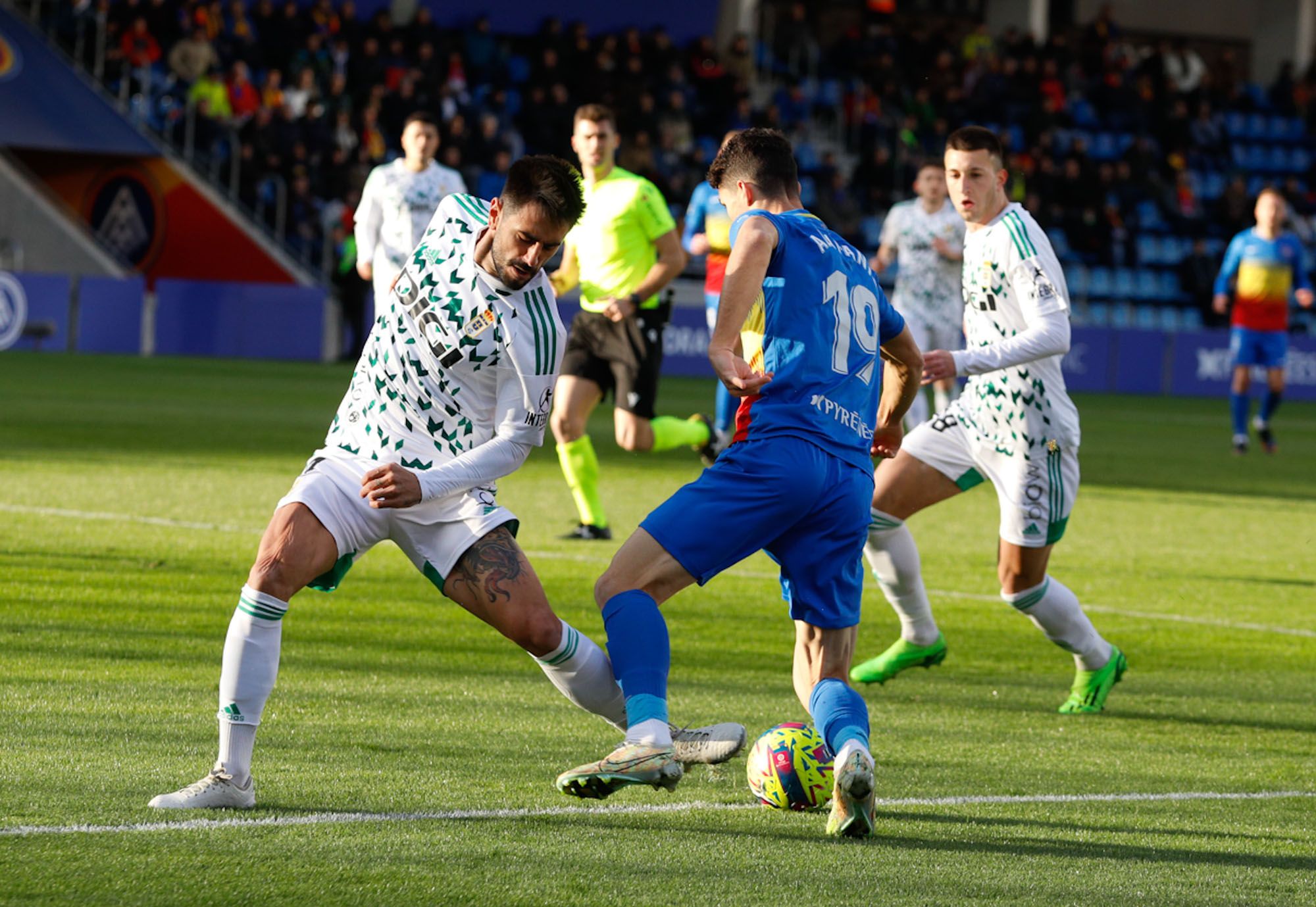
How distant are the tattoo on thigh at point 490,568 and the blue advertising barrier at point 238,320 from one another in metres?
→ 23.0

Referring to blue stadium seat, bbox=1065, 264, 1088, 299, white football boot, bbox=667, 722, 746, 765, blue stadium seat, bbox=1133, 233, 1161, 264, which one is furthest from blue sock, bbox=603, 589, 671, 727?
blue stadium seat, bbox=1133, 233, 1161, 264

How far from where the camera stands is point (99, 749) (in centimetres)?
527

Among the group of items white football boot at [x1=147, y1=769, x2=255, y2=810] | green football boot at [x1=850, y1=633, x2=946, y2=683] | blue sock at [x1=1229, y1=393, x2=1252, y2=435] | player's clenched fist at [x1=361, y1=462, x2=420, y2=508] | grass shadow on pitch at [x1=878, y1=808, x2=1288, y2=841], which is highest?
player's clenched fist at [x1=361, y1=462, x2=420, y2=508]

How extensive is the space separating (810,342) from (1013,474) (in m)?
2.26

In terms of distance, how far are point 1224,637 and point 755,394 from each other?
15.2 feet

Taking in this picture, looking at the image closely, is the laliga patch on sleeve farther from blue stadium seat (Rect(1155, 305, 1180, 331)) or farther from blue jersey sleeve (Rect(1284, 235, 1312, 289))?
blue stadium seat (Rect(1155, 305, 1180, 331))

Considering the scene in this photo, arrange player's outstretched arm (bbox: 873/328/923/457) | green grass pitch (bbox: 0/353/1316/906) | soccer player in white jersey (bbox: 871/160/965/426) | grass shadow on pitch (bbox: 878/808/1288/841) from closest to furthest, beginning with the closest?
1. green grass pitch (bbox: 0/353/1316/906)
2. grass shadow on pitch (bbox: 878/808/1288/841)
3. player's outstretched arm (bbox: 873/328/923/457)
4. soccer player in white jersey (bbox: 871/160/965/426)

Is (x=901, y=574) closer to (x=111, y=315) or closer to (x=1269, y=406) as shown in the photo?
(x=1269, y=406)

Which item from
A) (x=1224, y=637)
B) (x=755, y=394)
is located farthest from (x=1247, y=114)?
(x=755, y=394)

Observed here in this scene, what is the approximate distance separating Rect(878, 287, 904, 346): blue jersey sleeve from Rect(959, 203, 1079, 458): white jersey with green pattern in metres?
1.65

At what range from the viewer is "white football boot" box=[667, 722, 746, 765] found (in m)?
4.85

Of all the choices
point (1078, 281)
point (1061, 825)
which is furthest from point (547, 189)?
point (1078, 281)

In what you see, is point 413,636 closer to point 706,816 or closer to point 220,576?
point 220,576

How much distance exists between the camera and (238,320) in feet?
91.2
